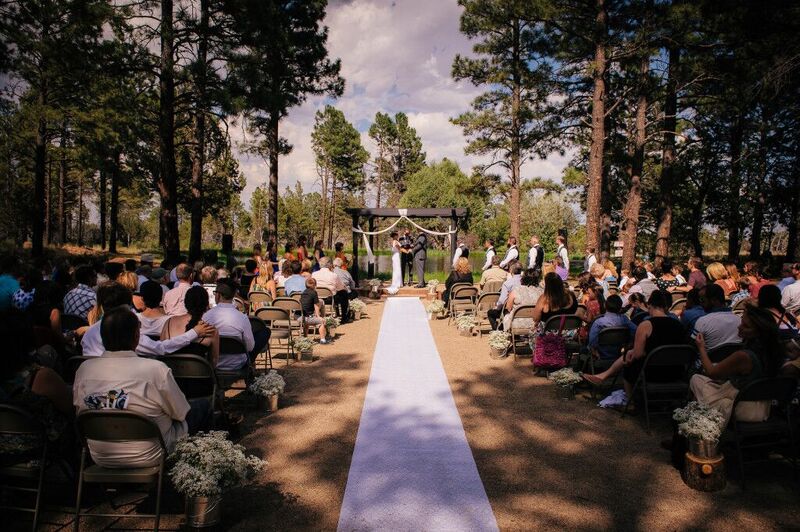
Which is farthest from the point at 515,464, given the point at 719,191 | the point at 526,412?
the point at 719,191

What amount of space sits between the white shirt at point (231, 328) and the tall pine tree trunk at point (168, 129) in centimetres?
674

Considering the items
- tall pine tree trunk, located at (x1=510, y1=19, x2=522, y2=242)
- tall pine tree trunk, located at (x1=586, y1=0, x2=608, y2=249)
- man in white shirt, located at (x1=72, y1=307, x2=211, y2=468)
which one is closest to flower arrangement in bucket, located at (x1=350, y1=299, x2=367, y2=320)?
tall pine tree trunk, located at (x1=586, y1=0, x2=608, y2=249)

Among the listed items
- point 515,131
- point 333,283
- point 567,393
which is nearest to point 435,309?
point 333,283

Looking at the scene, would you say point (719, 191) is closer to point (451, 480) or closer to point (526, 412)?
point (526, 412)

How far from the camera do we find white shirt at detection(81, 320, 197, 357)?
13.0 feet

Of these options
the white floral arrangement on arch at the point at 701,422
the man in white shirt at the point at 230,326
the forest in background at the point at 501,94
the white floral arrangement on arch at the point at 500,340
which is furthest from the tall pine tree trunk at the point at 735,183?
the man in white shirt at the point at 230,326

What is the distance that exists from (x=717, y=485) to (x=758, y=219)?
26.8 meters

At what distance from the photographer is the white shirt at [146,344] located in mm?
3957

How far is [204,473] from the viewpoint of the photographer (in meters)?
2.94

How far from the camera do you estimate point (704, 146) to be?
1016 inches

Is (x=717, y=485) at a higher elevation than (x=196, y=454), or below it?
below

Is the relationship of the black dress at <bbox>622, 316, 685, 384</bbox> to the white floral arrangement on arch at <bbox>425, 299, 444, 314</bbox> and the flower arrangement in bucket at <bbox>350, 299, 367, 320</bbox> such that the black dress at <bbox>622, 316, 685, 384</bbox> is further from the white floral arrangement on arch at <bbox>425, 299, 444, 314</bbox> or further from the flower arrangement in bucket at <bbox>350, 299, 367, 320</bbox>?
the flower arrangement in bucket at <bbox>350, 299, 367, 320</bbox>

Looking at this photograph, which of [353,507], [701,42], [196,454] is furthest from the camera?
[701,42]

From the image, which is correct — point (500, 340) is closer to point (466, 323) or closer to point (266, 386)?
point (466, 323)
